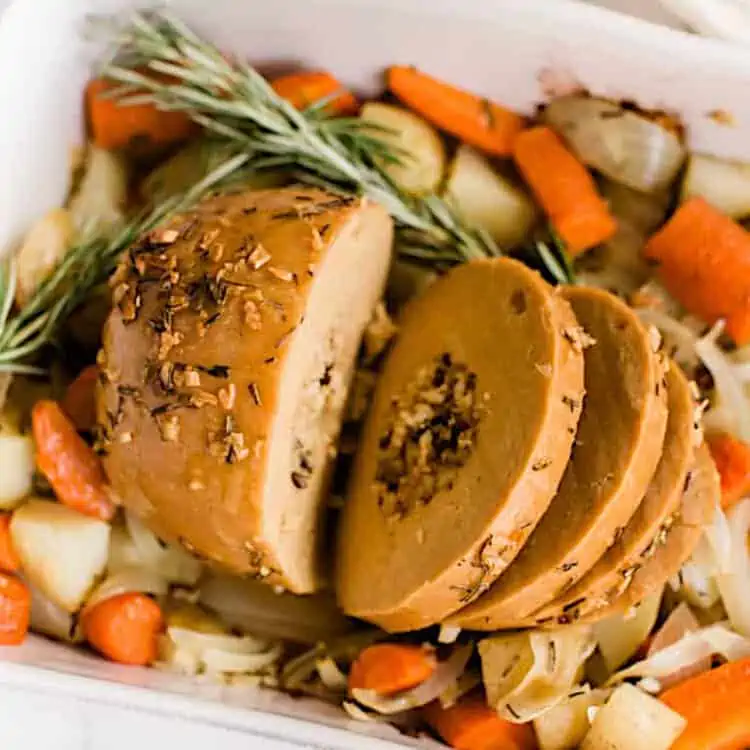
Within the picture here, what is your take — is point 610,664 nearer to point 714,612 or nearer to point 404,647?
point 714,612

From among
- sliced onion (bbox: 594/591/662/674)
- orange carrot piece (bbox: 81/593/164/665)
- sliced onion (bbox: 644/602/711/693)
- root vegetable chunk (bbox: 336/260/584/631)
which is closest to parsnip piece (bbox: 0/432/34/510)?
orange carrot piece (bbox: 81/593/164/665)

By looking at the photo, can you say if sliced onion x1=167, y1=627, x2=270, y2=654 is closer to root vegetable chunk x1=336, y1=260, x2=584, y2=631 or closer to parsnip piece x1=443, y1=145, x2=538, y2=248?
root vegetable chunk x1=336, y1=260, x2=584, y2=631

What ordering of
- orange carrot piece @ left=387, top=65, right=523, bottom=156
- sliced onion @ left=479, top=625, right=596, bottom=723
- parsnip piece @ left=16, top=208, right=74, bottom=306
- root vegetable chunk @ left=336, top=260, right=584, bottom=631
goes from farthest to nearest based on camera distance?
orange carrot piece @ left=387, top=65, right=523, bottom=156 < parsnip piece @ left=16, top=208, right=74, bottom=306 < sliced onion @ left=479, top=625, right=596, bottom=723 < root vegetable chunk @ left=336, top=260, right=584, bottom=631

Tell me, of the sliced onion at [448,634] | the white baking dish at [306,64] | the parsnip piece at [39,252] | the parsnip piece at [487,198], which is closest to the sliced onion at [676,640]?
the sliced onion at [448,634]

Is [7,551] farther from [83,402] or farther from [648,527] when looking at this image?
[648,527]

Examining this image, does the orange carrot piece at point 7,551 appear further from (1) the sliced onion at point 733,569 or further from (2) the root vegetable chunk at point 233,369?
(1) the sliced onion at point 733,569

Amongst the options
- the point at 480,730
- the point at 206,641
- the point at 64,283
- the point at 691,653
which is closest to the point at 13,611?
the point at 206,641
